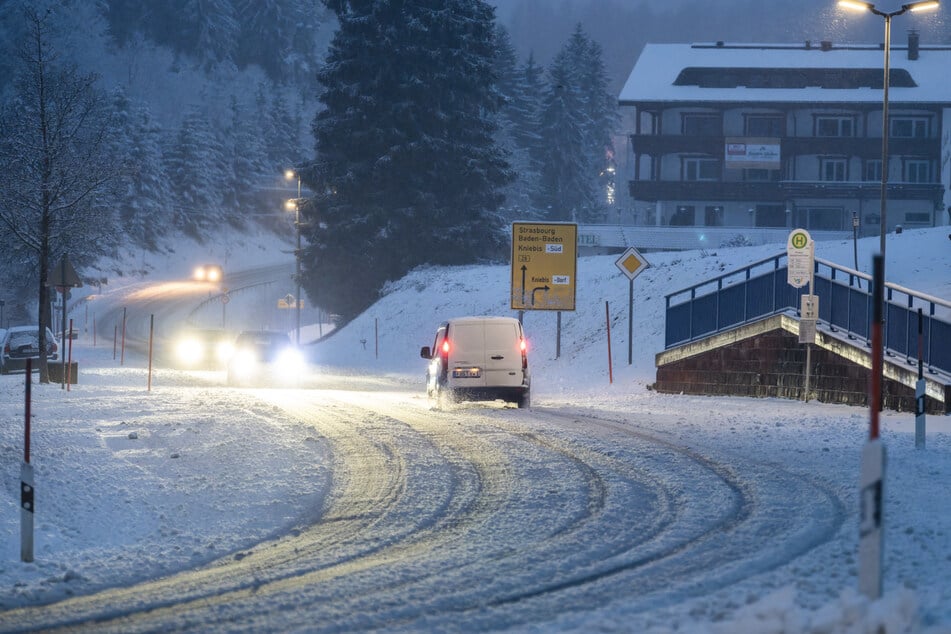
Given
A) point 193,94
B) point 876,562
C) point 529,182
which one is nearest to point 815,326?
point 876,562

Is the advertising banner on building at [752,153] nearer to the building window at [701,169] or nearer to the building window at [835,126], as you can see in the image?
the building window at [701,169]

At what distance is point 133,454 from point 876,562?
10266mm

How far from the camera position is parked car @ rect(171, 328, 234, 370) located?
144ft

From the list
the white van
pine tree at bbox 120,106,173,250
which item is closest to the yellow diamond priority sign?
the white van

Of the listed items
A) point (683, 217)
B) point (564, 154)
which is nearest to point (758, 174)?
point (683, 217)

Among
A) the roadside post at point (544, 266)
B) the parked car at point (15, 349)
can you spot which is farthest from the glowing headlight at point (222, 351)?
the roadside post at point (544, 266)

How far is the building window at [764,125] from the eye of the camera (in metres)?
71.0

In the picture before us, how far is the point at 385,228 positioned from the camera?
54.7m

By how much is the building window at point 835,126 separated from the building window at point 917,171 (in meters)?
3.93

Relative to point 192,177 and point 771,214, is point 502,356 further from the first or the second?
point 192,177

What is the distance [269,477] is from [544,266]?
20.9 meters

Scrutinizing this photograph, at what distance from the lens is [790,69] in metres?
72.0

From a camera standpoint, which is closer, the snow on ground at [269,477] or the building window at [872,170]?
the snow on ground at [269,477]

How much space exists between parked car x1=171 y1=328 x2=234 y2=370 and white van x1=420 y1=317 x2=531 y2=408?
2042 cm
